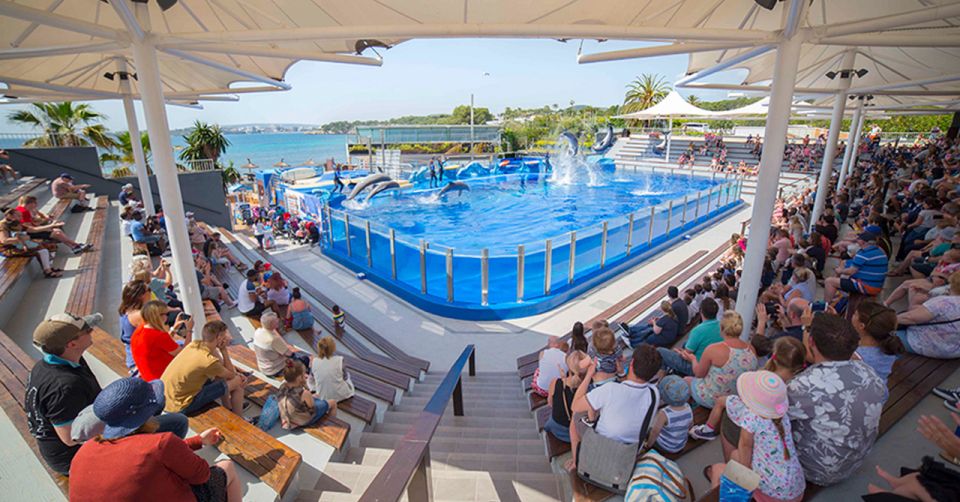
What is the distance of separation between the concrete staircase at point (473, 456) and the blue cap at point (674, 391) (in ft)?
3.43

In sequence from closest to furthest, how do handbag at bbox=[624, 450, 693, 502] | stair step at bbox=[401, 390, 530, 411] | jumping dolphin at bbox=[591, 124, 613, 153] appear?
handbag at bbox=[624, 450, 693, 502]
stair step at bbox=[401, 390, 530, 411]
jumping dolphin at bbox=[591, 124, 613, 153]

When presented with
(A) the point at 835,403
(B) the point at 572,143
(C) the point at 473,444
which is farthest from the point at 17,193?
(B) the point at 572,143

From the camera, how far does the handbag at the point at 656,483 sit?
7.54 ft

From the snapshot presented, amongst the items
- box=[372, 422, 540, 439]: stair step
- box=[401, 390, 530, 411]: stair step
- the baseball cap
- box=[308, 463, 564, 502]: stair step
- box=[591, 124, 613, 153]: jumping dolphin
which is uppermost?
box=[591, 124, 613, 153]: jumping dolphin

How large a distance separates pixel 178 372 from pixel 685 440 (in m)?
3.86

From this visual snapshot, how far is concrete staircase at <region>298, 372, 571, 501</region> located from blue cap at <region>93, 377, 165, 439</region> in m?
1.23

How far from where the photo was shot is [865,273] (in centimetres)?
526

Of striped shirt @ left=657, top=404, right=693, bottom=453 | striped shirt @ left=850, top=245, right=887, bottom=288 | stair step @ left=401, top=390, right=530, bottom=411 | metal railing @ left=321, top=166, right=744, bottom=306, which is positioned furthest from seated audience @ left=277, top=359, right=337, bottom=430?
striped shirt @ left=850, top=245, right=887, bottom=288

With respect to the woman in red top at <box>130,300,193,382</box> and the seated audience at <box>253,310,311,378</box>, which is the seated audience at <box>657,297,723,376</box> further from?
the woman in red top at <box>130,300,193,382</box>

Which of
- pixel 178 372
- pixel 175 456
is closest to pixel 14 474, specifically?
pixel 178 372

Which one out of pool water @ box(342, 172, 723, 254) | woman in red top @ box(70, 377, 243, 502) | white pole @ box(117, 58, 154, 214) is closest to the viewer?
woman in red top @ box(70, 377, 243, 502)

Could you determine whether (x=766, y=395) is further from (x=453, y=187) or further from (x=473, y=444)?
(x=453, y=187)

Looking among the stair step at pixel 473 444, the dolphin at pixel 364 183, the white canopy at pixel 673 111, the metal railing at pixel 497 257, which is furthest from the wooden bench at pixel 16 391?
the white canopy at pixel 673 111

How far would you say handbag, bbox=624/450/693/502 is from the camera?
2.30 meters
